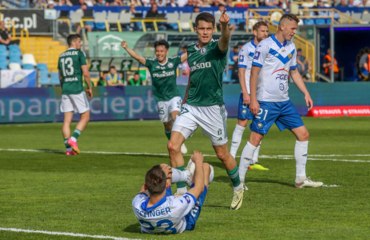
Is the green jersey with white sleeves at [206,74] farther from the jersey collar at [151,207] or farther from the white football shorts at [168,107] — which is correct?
the white football shorts at [168,107]

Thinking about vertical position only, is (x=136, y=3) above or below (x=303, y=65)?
above

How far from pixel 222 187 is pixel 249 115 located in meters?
1.70

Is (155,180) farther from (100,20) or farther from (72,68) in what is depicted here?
(100,20)

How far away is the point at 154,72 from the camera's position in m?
12.3

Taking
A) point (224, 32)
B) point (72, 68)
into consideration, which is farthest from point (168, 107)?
point (224, 32)

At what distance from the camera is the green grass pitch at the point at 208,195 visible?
5.87 m

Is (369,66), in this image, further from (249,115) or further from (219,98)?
(219,98)

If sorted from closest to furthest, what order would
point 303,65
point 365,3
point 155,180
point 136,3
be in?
point 155,180, point 303,65, point 136,3, point 365,3

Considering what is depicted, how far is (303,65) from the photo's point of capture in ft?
93.2

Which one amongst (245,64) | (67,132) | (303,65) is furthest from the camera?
(303,65)

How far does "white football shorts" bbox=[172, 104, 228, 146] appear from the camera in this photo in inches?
276

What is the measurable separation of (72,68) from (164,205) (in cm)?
859

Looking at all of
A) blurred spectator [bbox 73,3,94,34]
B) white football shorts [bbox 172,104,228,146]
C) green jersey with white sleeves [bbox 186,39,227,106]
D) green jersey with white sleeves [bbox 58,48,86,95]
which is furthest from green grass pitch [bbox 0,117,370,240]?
blurred spectator [bbox 73,3,94,34]

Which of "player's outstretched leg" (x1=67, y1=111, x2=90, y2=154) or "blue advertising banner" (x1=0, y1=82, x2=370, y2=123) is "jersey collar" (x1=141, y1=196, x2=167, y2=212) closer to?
"player's outstretched leg" (x1=67, y1=111, x2=90, y2=154)
